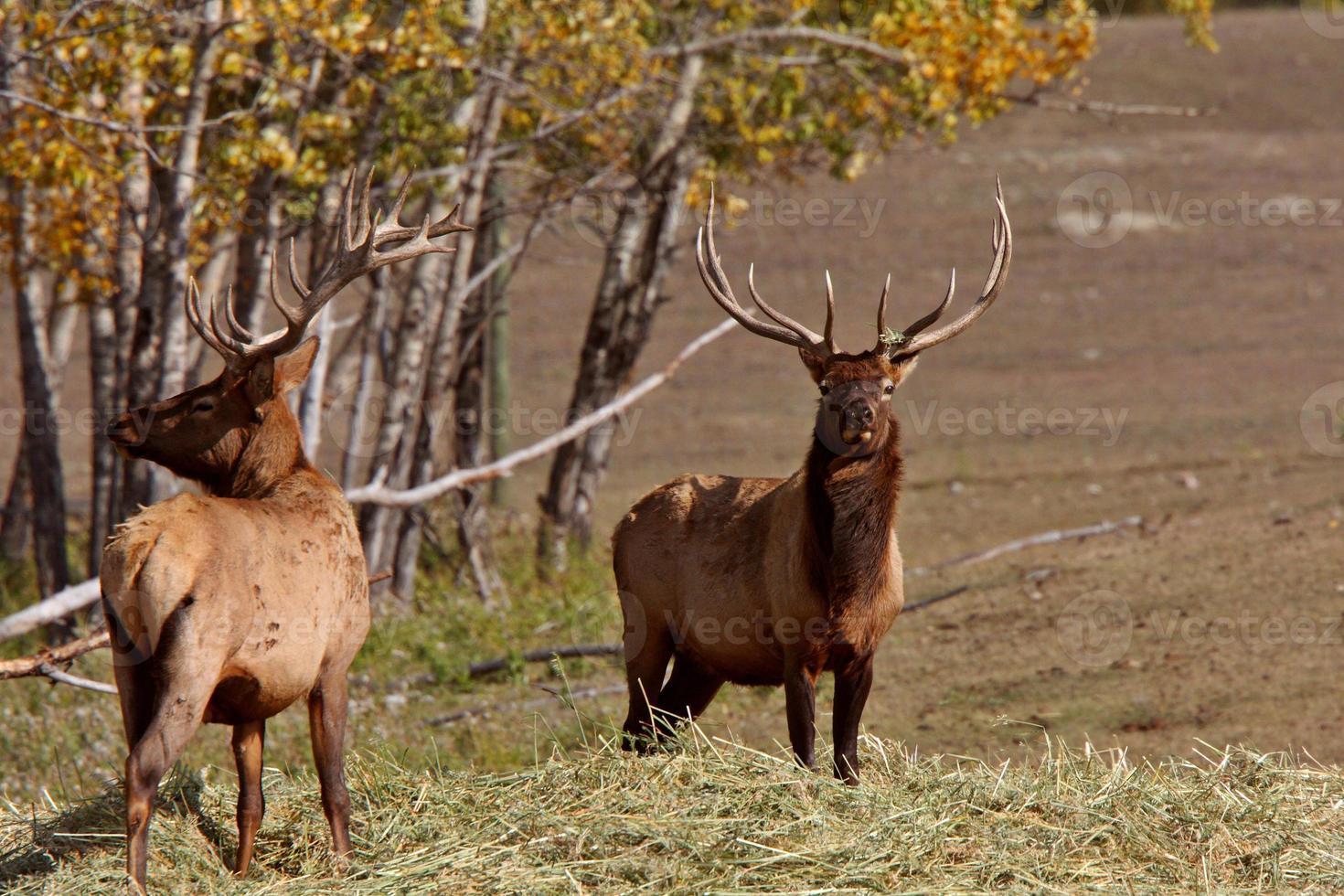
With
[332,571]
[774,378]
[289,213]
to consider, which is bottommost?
[774,378]

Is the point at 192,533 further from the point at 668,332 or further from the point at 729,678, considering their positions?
the point at 668,332

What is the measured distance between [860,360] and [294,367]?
2.33 metres

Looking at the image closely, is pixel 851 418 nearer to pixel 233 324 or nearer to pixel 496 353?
pixel 233 324

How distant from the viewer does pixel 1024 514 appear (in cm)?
1477

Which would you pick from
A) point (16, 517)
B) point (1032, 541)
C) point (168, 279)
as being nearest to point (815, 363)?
point (168, 279)

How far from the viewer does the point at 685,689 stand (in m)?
7.03

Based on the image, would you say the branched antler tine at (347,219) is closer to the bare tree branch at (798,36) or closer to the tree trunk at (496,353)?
the bare tree branch at (798,36)

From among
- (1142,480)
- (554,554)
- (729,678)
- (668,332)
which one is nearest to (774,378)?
(668,332)

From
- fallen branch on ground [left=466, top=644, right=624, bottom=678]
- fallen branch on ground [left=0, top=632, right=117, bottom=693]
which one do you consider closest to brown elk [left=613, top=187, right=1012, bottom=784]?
fallen branch on ground [left=0, top=632, right=117, bottom=693]

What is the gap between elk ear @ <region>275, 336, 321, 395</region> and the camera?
635 centimetres

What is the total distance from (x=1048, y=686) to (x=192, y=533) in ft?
18.8

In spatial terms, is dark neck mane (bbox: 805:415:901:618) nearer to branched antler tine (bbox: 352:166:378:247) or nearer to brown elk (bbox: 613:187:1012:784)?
brown elk (bbox: 613:187:1012:784)

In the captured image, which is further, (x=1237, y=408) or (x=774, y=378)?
(x=774, y=378)

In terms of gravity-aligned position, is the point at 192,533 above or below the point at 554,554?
above
